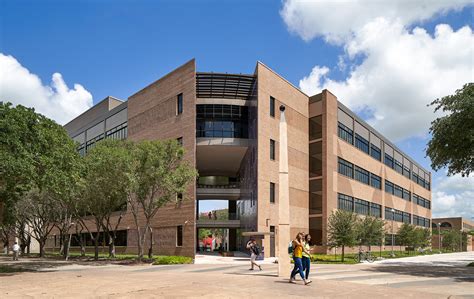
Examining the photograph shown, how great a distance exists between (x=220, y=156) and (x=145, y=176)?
20.8 meters

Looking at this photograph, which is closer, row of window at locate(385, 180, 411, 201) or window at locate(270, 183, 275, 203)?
window at locate(270, 183, 275, 203)

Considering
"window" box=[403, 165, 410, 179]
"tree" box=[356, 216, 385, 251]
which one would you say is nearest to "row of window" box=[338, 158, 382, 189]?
"tree" box=[356, 216, 385, 251]

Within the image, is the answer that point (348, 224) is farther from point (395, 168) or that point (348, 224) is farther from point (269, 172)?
point (395, 168)

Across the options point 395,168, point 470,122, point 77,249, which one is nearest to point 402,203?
point 395,168

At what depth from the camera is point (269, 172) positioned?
45000mm

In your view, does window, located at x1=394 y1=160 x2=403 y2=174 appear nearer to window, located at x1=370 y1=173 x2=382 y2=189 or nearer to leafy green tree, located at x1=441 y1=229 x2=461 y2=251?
window, located at x1=370 y1=173 x2=382 y2=189

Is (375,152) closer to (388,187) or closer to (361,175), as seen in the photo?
(361,175)

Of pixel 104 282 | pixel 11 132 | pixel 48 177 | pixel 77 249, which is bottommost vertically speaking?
pixel 77 249

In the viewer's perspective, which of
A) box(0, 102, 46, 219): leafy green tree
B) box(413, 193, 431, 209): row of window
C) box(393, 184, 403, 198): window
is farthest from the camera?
box(413, 193, 431, 209): row of window

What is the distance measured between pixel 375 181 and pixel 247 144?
2976 centimetres

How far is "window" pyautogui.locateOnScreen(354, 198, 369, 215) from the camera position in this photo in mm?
61031

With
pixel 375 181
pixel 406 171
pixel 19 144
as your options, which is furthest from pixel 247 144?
pixel 406 171

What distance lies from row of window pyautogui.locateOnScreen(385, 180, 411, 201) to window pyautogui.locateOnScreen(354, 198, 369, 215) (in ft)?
36.9

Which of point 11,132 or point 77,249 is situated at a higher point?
point 11,132
